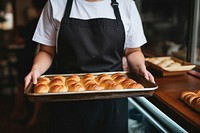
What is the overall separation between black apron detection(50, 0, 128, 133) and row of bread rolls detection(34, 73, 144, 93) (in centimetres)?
9

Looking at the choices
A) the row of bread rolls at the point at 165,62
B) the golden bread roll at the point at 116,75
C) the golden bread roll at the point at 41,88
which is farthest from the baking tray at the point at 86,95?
the row of bread rolls at the point at 165,62

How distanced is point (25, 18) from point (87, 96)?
4171 mm

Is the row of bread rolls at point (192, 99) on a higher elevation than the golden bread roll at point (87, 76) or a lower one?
lower

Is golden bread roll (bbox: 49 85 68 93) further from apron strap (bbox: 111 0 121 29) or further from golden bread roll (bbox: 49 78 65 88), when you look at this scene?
apron strap (bbox: 111 0 121 29)

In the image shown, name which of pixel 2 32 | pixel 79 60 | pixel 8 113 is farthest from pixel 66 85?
pixel 2 32

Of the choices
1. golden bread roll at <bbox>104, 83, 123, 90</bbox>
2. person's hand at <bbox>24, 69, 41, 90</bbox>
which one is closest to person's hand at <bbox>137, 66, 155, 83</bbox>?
golden bread roll at <bbox>104, 83, 123, 90</bbox>

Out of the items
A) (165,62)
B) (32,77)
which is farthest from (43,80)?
(165,62)

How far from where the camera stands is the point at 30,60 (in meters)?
3.23

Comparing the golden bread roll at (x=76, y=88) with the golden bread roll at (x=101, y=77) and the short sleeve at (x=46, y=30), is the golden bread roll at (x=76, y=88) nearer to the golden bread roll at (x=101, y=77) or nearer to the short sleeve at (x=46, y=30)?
the golden bread roll at (x=101, y=77)

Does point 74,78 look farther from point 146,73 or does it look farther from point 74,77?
point 146,73

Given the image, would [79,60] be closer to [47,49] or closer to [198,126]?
[47,49]

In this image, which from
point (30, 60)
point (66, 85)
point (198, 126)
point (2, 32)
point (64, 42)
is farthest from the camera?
point (2, 32)

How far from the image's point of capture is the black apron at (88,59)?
146cm

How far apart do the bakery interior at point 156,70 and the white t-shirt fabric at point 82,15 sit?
37cm
